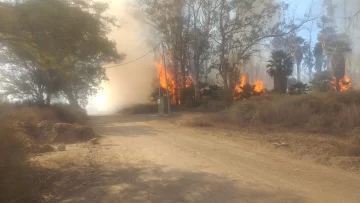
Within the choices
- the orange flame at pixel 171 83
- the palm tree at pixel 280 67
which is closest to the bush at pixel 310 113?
the palm tree at pixel 280 67

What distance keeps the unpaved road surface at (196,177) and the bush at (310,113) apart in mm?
5906

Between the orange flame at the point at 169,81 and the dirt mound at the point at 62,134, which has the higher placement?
the orange flame at the point at 169,81

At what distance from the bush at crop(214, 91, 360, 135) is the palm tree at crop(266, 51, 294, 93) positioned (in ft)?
56.5

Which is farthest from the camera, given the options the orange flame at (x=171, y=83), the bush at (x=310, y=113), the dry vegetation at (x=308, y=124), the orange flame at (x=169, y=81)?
the orange flame at (x=169, y=81)

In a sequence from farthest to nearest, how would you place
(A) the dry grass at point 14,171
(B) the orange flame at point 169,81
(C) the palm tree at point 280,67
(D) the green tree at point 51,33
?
1. (B) the orange flame at point 169,81
2. (C) the palm tree at point 280,67
3. (D) the green tree at point 51,33
4. (A) the dry grass at point 14,171

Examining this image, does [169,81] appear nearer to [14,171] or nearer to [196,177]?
[196,177]

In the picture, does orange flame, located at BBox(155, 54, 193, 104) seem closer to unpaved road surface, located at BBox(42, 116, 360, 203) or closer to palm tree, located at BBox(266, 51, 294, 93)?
palm tree, located at BBox(266, 51, 294, 93)

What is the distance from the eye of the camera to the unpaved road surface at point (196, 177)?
25.1 feet

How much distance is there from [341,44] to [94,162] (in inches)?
1122

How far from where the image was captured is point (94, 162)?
12.3 meters

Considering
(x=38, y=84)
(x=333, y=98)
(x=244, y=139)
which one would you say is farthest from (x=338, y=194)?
(x=38, y=84)

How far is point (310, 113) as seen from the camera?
67.3ft

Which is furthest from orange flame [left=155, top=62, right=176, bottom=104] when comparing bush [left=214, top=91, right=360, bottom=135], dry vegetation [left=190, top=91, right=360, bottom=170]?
bush [left=214, top=91, right=360, bottom=135]

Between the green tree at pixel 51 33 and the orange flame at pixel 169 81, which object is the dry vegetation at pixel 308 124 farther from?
the orange flame at pixel 169 81
